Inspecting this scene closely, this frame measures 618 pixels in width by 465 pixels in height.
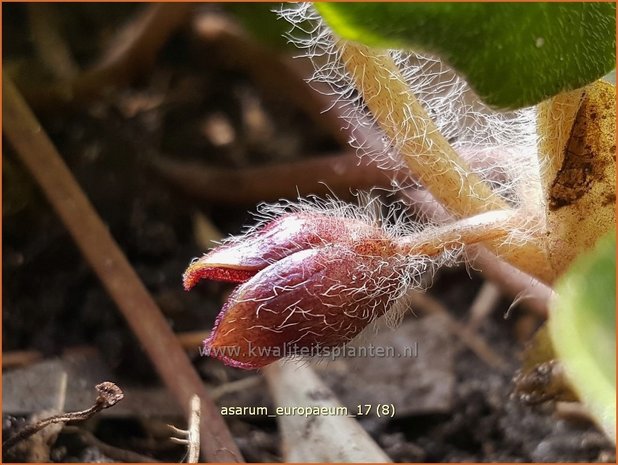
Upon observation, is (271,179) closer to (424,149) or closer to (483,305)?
(483,305)

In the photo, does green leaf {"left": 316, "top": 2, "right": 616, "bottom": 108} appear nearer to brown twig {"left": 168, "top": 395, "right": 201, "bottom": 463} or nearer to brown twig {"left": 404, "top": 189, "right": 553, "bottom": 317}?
brown twig {"left": 404, "top": 189, "right": 553, "bottom": 317}

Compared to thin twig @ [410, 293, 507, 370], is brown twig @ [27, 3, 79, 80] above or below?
above

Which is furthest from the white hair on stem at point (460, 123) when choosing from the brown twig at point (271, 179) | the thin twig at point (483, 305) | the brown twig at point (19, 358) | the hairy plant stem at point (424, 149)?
the brown twig at point (19, 358)

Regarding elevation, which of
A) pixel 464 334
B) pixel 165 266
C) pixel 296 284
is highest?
pixel 296 284

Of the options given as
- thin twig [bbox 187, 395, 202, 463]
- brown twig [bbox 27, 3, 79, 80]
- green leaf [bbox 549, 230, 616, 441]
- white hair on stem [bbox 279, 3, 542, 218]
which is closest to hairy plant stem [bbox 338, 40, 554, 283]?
white hair on stem [bbox 279, 3, 542, 218]

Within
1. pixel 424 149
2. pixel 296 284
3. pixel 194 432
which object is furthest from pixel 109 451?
pixel 424 149

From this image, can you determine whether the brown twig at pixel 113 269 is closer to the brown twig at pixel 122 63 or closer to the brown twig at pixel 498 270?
the brown twig at pixel 122 63

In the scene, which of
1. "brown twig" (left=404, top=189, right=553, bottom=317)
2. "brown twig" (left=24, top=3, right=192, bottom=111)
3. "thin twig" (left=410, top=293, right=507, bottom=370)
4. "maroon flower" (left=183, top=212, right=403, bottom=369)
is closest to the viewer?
"maroon flower" (left=183, top=212, right=403, bottom=369)
